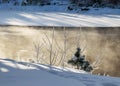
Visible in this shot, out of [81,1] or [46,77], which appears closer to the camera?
[46,77]

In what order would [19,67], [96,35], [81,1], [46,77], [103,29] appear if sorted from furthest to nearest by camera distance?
[81,1]
[103,29]
[96,35]
[19,67]
[46,77]

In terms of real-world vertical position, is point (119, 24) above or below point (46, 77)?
below

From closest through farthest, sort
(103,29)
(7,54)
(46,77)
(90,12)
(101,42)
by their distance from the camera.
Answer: (46,77)
(7,54)
(101,42)
(103,29)
(90,12)

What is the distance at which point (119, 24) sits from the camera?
703 inches

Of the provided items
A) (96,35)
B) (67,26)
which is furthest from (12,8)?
(96,35)

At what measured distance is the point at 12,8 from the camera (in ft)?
86.4

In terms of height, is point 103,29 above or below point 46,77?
below

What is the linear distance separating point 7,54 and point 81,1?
715 inches

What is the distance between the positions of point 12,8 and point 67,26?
33.7 ft

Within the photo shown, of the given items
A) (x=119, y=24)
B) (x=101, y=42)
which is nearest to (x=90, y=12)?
(x=119, y=24)

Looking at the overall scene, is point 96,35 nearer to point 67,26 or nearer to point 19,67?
point 67,26

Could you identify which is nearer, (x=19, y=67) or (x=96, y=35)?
(x=19, y=67)

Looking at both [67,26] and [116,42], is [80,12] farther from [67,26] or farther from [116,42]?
[116,42]

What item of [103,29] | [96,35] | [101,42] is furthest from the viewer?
[103,29]
